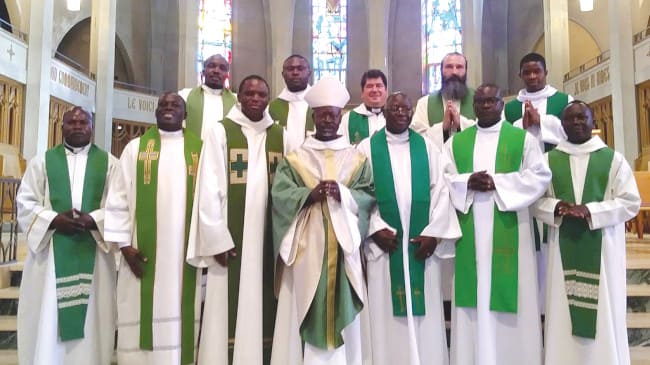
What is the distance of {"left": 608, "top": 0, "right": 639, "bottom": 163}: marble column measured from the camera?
11.3m

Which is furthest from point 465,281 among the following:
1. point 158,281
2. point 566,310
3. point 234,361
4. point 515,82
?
point 515,82

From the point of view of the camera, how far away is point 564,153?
342 centimetres

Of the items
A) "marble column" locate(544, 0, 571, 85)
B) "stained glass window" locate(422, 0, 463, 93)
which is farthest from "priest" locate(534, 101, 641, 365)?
"stained glass window" locate(422, 0, 463, 93)

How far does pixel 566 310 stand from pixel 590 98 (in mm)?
11182

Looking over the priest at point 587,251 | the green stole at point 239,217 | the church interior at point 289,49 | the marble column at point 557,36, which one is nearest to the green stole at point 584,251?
the priest at point 587,251

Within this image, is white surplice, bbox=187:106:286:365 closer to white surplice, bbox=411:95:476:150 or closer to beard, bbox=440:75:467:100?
white surplice, bbox=411:95:476:150

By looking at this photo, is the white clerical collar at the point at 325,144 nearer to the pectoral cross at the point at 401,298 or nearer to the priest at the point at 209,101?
the pectoral cross at the point at 401,298

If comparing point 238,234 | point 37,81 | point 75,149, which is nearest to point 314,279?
point 238,234

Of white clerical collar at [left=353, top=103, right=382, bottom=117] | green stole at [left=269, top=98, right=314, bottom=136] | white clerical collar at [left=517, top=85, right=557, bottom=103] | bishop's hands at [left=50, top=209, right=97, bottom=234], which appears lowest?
bishop's hands at [left=50, top=209, right=97, bottom=234]

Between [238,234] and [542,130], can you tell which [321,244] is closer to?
[238,234]

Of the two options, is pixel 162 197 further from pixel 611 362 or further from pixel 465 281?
pixel 611 362

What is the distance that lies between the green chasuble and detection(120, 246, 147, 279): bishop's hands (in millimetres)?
880

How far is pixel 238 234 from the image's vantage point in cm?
328

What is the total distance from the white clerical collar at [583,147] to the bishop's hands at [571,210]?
0.35m
